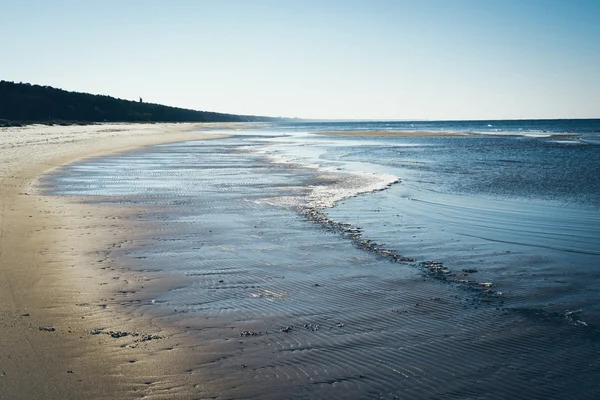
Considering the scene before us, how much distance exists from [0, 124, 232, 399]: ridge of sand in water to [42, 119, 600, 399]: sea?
47 cm

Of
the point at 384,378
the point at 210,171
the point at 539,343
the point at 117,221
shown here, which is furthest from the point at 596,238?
the point at 210,171

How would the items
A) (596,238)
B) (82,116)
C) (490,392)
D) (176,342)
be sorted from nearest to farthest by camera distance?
(490,392), (176,342), (596,238), (82,116)

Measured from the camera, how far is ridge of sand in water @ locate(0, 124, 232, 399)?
443 cm

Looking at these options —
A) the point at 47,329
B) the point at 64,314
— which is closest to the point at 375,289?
the point at 64,314

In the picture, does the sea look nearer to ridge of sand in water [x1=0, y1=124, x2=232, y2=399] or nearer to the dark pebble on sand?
ridge of sand in water [x1=0, y1=124, x2=232, y2=399]

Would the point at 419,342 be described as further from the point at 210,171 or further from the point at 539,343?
the point at 210,171

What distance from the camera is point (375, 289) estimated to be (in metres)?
7.24

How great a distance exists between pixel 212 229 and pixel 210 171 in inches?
500

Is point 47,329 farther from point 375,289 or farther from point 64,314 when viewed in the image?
point 375,289

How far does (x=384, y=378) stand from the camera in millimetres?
4703

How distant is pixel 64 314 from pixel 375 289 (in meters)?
4.03

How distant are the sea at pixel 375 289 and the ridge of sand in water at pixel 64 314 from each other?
18.7 inches

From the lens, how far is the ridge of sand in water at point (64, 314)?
4.43 m

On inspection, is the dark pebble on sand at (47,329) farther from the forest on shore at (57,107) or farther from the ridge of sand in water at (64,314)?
the forest on shore at (57,107)
